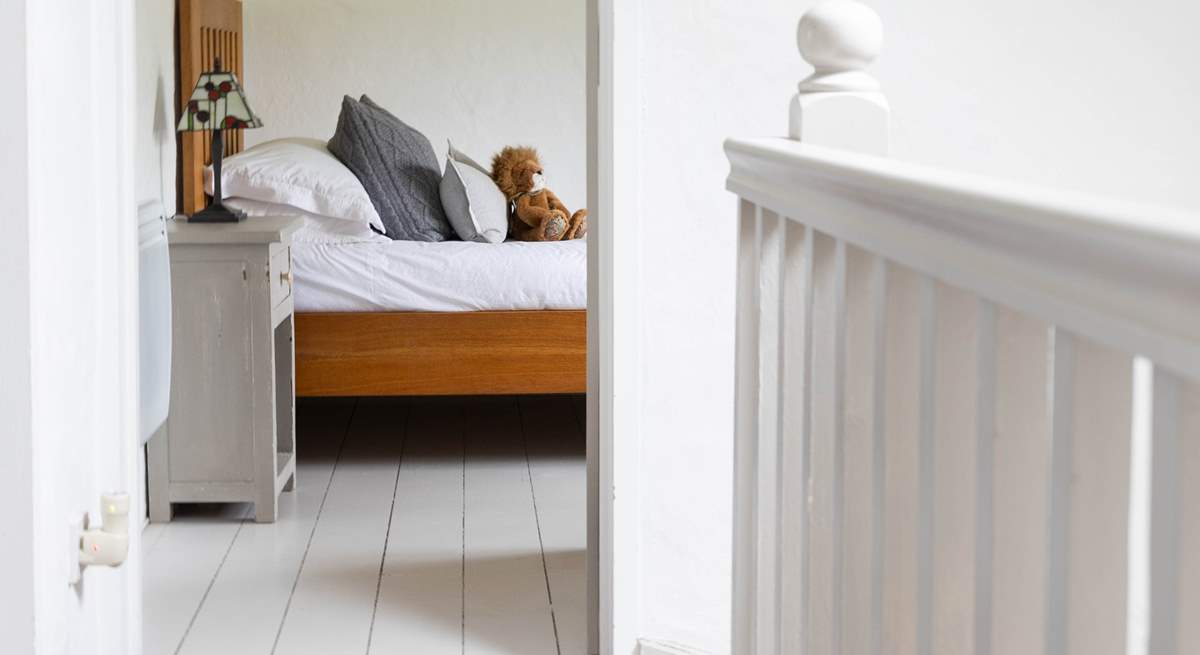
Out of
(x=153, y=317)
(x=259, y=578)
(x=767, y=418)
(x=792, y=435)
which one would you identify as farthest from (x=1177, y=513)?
(x=259, y=578)

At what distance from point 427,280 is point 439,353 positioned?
22cm

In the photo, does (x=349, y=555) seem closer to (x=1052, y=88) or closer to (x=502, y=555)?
(x=502, y=555)

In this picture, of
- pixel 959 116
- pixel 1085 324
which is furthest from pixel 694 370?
pixel 1085 324

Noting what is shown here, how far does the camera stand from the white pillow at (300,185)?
4.53m

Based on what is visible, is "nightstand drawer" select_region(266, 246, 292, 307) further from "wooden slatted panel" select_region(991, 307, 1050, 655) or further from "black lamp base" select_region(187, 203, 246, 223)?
"wooden slatted panel" select_region(991, 307, 1050, 655)

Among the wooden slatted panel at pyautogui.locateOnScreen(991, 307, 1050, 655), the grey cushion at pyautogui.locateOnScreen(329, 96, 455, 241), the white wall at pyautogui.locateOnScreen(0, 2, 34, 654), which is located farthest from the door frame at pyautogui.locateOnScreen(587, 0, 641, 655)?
the grey cushion at pyautogui.locateOnScreen(329, 96, 455, 241)

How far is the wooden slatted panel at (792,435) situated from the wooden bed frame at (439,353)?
3088 mm

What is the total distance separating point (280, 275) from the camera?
3.93 meters

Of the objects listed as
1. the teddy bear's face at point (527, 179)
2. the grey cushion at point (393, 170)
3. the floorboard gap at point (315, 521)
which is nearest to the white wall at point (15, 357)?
the floorboard gap at point (315, 521)

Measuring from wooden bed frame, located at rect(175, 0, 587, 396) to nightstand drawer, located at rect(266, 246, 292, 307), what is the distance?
238 mm

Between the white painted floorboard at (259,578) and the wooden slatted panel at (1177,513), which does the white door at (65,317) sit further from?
the wooden slatted panel at (1177,513)

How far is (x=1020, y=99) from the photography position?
2.44m

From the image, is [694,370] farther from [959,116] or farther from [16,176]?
[16,176]

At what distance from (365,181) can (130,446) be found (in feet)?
8.63
